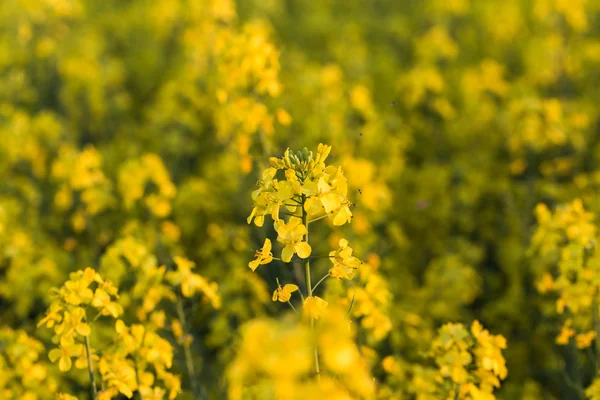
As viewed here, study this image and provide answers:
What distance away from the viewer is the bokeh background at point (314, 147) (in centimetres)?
458

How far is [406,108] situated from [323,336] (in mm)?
6244

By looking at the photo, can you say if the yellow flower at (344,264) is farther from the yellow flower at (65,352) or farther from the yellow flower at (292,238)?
the yellow flower at (65,352)

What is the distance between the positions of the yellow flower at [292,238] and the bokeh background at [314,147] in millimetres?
928

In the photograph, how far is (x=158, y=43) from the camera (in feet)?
31.4

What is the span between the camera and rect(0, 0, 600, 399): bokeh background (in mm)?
4582

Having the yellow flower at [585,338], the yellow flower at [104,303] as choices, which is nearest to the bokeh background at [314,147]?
the yellow flower at [585,338]

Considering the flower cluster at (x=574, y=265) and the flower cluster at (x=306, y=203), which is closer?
the flower cluster at (x=306, y=203)

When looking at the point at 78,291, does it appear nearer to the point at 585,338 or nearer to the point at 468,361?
the point at 468,361

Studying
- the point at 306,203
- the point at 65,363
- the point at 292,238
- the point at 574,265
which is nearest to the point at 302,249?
the point at 292,238

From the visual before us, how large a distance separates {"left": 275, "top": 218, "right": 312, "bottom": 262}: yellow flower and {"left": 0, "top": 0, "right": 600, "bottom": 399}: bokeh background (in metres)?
0.93

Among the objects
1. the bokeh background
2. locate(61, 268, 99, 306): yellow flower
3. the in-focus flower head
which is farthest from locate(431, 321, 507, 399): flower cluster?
locate(61, 268, 99, 306): yellow flower

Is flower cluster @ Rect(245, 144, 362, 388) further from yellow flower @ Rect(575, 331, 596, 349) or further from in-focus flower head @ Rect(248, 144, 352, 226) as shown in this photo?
yellow flower @ Rect(575, 331, 596, 349)

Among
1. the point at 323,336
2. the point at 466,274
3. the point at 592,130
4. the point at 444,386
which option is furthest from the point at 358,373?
the point at 592,130

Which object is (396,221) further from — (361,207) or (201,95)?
(201,95)
